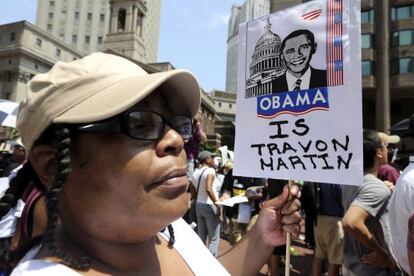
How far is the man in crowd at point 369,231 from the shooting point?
8.08 feet

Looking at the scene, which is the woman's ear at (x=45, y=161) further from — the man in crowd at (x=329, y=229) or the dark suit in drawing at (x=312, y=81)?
the man in crowd at (x=329, y=229)

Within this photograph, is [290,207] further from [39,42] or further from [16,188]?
[39,42]

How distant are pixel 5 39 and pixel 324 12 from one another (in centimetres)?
5774

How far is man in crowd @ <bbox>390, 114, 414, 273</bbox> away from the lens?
6.27 ft

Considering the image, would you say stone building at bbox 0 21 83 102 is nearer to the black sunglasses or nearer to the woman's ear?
the woman's ear

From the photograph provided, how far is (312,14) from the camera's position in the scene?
1.71 meters

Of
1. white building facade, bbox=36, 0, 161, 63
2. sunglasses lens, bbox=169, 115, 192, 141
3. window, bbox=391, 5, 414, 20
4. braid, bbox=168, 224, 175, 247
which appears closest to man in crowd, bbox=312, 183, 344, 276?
braid, bbox=168, 224, 175, 247

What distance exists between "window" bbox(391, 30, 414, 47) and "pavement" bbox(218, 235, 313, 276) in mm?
29074

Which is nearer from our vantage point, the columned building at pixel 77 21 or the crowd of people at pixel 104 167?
the crowd of people at pixel 104 167

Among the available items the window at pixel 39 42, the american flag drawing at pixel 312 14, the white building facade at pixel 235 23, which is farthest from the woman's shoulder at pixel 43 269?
the white building facade at pixel 235 23

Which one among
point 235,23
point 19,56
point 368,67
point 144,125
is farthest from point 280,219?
point 235,23

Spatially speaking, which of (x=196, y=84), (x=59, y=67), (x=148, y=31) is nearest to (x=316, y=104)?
(x=196, y=84)

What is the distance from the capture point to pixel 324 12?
1672 millimetres

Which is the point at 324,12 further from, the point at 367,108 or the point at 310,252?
the point at 367,108
